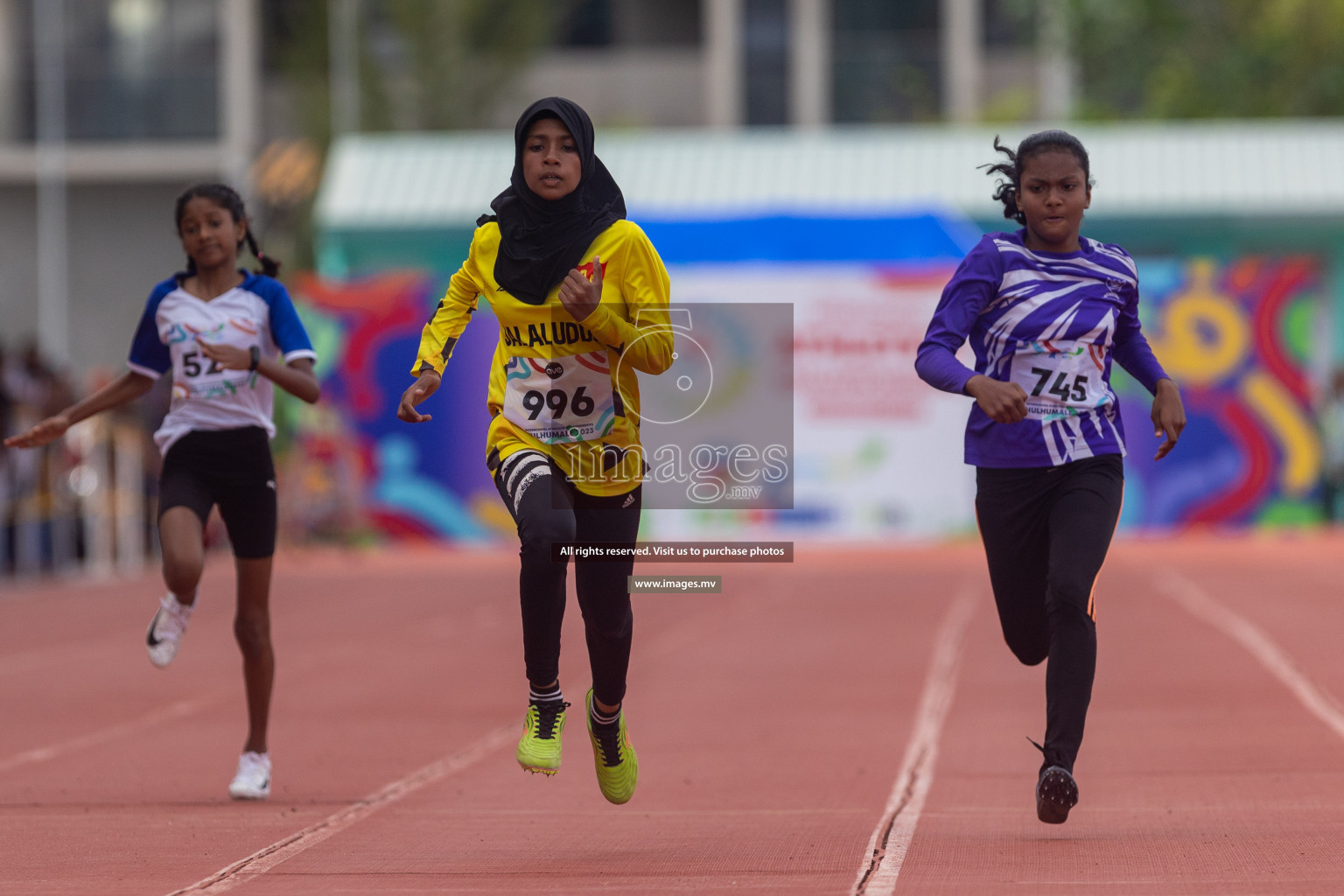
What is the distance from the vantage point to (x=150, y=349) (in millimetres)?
8344

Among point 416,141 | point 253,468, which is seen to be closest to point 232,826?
point 253,468

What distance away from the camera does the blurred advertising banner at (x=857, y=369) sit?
2972 cm

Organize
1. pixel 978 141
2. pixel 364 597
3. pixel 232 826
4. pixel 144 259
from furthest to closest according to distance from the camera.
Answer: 1. pixel 144 259
2. pixel 978 141
3. pixel 364 597
4. pixel 232 826

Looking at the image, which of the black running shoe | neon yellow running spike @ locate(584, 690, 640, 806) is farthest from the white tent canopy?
the black running shoe

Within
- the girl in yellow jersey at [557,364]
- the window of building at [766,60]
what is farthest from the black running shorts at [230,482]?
the window of building at [766,60]

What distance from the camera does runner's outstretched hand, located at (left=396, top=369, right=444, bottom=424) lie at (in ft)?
20.9

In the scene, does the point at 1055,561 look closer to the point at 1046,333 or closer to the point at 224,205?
the point at 1046,333

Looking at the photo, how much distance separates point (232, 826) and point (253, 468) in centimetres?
148

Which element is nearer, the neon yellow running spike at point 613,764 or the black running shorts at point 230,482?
the neon yellow running spike at point 613,764

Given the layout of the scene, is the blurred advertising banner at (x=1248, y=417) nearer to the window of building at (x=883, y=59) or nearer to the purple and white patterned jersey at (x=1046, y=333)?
the window of building at (x=883, y=59)

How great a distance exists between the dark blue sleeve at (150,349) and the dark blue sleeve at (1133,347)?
143 inches

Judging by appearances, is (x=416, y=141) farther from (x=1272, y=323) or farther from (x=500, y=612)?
(x=500, y=612)

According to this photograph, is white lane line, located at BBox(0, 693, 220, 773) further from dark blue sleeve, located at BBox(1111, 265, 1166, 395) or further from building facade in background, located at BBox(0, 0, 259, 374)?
building facade in background, located at BBox(0, 0, 259, 374)

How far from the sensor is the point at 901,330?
29.8m
